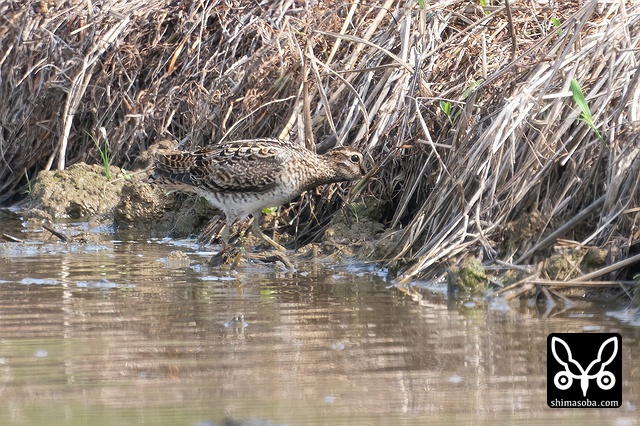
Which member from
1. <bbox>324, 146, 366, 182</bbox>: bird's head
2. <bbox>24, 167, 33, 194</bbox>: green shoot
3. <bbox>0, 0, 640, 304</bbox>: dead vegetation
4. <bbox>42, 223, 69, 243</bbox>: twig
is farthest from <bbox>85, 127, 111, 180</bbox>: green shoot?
<bbox>324, 146, 366, 182</bbox>: bird's head

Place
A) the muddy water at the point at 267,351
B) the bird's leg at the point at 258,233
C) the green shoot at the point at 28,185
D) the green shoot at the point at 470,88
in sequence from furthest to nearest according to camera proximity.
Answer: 1. the green shoot at the point at 28,185
2. the bird's leg at the point at 258,233
3. the green shoot at the point at 470,88
4. the muddy water at the point at 267,351

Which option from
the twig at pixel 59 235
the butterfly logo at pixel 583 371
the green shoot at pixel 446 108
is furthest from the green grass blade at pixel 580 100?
the twig at pixel 59 235

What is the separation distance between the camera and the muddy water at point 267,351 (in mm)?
4039

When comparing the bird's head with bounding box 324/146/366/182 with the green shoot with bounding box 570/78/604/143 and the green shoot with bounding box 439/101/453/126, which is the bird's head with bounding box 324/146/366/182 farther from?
the green shoot with bounding box 570/78/604/143

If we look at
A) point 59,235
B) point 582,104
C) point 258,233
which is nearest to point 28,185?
point 59,235

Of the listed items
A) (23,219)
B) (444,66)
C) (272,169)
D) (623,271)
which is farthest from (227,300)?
(23,219)

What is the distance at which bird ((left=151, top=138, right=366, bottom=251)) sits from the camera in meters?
7.66

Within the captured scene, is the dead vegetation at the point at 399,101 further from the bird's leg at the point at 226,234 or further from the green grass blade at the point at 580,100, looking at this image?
the bird's leg at the point at 226,234

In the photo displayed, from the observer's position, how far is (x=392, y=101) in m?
8.01

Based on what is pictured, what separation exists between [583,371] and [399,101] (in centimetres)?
382

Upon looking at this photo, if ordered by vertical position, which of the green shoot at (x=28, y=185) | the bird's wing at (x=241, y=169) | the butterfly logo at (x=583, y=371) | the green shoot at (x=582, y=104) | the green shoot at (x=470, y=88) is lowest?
the butterfly logo at (x=583, y=371)

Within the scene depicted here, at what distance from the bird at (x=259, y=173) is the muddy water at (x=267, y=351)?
2.40ft

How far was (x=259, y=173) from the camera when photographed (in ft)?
25.2

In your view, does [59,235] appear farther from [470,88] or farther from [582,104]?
[582,104]
